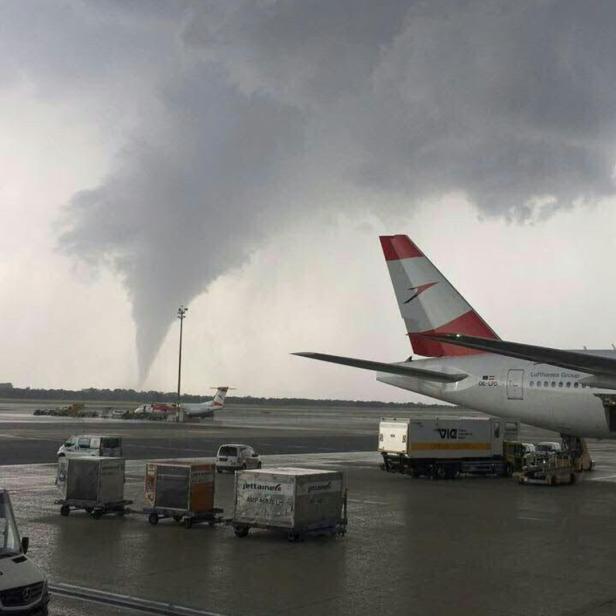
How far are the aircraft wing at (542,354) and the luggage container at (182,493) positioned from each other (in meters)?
9.58

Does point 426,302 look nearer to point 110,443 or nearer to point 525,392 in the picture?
point 525,392

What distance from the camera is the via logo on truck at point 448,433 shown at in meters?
38.2

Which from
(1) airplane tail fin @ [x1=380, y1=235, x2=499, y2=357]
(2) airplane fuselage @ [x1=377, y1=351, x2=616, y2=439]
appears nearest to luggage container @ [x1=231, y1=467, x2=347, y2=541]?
(2) airplane fuselage @ [x1=377, y1=351, x2=616, y2=439]

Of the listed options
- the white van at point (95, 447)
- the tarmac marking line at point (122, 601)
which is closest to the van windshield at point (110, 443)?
the white van at point (95, 447)

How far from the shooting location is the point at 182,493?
76.6ft

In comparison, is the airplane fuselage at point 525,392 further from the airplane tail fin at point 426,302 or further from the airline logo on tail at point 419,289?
the airline logo on tail at point 419,289

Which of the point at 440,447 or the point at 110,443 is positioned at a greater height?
the point at 440,447

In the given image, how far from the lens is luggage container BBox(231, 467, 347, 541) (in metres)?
20.7

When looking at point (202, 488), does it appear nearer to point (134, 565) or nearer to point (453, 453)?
point (134, 565)

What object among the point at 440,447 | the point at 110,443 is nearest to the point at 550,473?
the point at 440,447

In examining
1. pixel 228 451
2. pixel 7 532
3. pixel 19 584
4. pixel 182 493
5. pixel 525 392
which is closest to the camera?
pixel 19 584

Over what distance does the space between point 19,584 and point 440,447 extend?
29.5 metres

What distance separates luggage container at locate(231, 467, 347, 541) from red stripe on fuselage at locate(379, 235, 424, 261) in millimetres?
23321

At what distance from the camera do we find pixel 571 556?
1923cm
